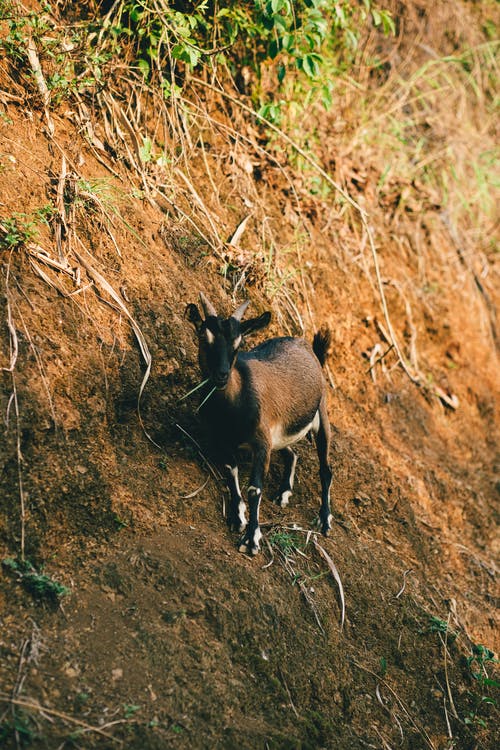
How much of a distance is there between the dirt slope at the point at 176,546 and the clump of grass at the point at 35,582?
→ 40mm

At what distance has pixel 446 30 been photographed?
37.3 feet

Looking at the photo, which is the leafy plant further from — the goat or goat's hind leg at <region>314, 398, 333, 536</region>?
goat's hind leg at <region>314, 398, 333, 536</region>

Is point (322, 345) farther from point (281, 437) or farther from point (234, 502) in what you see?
point (234, 502)

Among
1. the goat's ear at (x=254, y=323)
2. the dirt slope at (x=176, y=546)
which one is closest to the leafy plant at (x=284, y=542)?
the dirt slope at (x=176, y=546)

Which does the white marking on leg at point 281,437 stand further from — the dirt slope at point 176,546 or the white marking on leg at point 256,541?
the white marking on leg at point 256,541

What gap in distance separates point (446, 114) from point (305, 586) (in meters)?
8.47

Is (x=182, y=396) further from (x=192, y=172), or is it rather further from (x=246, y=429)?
(x=192, y=172)

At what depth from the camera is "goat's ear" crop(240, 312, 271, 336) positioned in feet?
16.8

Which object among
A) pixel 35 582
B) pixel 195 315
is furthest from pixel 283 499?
pixel 35 582

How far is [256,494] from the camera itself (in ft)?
16.8

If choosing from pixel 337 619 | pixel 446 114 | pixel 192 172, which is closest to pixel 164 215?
pixel 192 172

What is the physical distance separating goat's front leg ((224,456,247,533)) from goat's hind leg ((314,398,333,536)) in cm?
79

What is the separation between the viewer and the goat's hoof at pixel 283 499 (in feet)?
18.8

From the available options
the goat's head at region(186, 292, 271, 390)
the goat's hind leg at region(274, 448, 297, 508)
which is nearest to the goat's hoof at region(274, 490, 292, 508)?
the goat's hind leg at region(274, 448, 297, 508)
